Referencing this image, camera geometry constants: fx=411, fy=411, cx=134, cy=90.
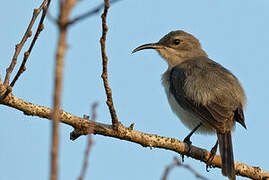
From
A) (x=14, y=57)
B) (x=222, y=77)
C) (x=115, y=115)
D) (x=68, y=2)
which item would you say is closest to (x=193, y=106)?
(x=222, y=77)

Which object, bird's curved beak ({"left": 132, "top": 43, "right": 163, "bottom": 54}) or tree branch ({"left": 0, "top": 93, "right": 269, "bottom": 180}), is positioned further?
bird's curved beak ({"left": 132, "top": 43, "right": 163, "bottom": 54})

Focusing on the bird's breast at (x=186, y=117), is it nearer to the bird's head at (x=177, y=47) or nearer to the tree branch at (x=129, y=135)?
the tree branch at (x=129, y=135)

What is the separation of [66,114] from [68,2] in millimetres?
3494

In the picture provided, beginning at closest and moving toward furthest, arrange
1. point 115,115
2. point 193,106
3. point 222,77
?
point 115,115, point 193,106, point 222,77

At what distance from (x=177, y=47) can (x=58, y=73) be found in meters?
7.87

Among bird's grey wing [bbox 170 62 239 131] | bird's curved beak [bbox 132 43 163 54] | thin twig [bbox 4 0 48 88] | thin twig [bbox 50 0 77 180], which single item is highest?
bird's curved beak [bbox 132 43 163 54]

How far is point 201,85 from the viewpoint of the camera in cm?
691

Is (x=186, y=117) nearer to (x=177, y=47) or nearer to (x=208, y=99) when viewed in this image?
(x=208, y=99)

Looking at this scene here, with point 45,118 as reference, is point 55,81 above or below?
below

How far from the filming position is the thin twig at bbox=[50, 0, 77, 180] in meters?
1.39

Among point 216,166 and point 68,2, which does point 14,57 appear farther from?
point 216,166

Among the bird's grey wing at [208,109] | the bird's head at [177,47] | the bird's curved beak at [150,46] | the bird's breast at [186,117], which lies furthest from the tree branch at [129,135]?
the bird's curved beak at [150,46]

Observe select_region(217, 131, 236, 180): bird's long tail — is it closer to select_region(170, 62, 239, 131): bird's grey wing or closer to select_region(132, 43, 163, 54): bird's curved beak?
select_region(170, 62, 239, 131): bird's grey wing

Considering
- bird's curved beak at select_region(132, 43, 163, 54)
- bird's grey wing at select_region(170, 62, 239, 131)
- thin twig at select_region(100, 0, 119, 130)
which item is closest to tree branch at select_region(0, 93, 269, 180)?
thin twig at select_region(100, 0, 119, 130)
